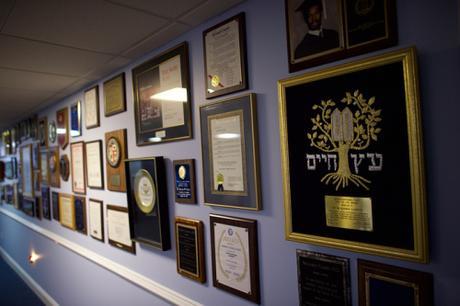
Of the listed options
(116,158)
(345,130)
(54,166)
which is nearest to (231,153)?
(345,130)

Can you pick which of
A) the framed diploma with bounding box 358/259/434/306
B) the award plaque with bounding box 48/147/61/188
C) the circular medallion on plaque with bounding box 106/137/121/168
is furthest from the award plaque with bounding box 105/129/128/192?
the framed diploma with bounding box 358/259/434/306

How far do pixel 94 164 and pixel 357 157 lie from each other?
2.18 metres

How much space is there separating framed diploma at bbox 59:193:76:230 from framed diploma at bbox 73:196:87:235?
76mm

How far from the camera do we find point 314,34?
42.4 inches

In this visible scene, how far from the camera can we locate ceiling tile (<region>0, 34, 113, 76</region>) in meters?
1.60

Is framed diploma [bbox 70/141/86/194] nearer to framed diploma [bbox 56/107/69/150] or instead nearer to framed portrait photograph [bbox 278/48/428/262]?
framed diploma [bbox 56/107/69/150]

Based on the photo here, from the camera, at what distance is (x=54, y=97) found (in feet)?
9.63

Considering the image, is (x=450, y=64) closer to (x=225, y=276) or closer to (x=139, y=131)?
(x=225, y=276)

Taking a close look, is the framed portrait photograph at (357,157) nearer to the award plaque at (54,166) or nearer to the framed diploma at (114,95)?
the framed diploma at (114,95)

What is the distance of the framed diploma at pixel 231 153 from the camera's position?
4.21ft

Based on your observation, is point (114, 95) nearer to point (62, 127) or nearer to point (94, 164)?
point (94, 164)

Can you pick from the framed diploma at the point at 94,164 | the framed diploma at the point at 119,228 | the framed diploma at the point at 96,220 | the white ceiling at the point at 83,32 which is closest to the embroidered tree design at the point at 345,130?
the white ceiling at the point at 83,32

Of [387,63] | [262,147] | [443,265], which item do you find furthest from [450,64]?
[262,147]

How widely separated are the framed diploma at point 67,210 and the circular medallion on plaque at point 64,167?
0.20 meters
